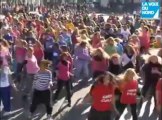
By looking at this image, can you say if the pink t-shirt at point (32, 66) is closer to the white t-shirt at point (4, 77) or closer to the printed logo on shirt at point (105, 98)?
the white t-shirt at point (4, 77)

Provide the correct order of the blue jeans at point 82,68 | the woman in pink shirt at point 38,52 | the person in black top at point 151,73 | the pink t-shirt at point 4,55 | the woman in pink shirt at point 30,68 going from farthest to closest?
the blue jeans at point 82,68 < the woman in pink shirt at point 38,52 < the woman in pink shirt at point 30,68 < the pink t-shirt at point 4,55 < the person in black top at point 151,73

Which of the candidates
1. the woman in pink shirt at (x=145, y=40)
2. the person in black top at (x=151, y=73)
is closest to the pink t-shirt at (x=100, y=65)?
the person in black top at (x=151, y=73)

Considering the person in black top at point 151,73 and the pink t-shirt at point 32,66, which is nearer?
the person in black top at point 151,73

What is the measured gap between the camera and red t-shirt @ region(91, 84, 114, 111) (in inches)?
360

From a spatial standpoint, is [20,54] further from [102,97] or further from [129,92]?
[102,97]

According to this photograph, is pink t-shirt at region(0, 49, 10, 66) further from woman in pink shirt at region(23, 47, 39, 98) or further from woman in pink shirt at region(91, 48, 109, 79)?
woman in pink shirt at region(91, 48, 109, 79)

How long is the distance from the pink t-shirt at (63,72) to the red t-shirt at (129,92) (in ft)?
7.11

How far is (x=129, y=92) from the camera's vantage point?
1051 centimetres

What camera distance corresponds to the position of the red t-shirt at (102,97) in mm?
9133

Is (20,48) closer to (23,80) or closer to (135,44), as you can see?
(23,80)

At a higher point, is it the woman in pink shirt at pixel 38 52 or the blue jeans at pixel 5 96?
the woman in pink shirt at pixel 38 52

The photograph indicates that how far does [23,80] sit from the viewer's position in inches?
536

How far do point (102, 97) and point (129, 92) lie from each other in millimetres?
1526

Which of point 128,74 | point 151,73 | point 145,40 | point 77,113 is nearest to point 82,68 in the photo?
point 77,113
